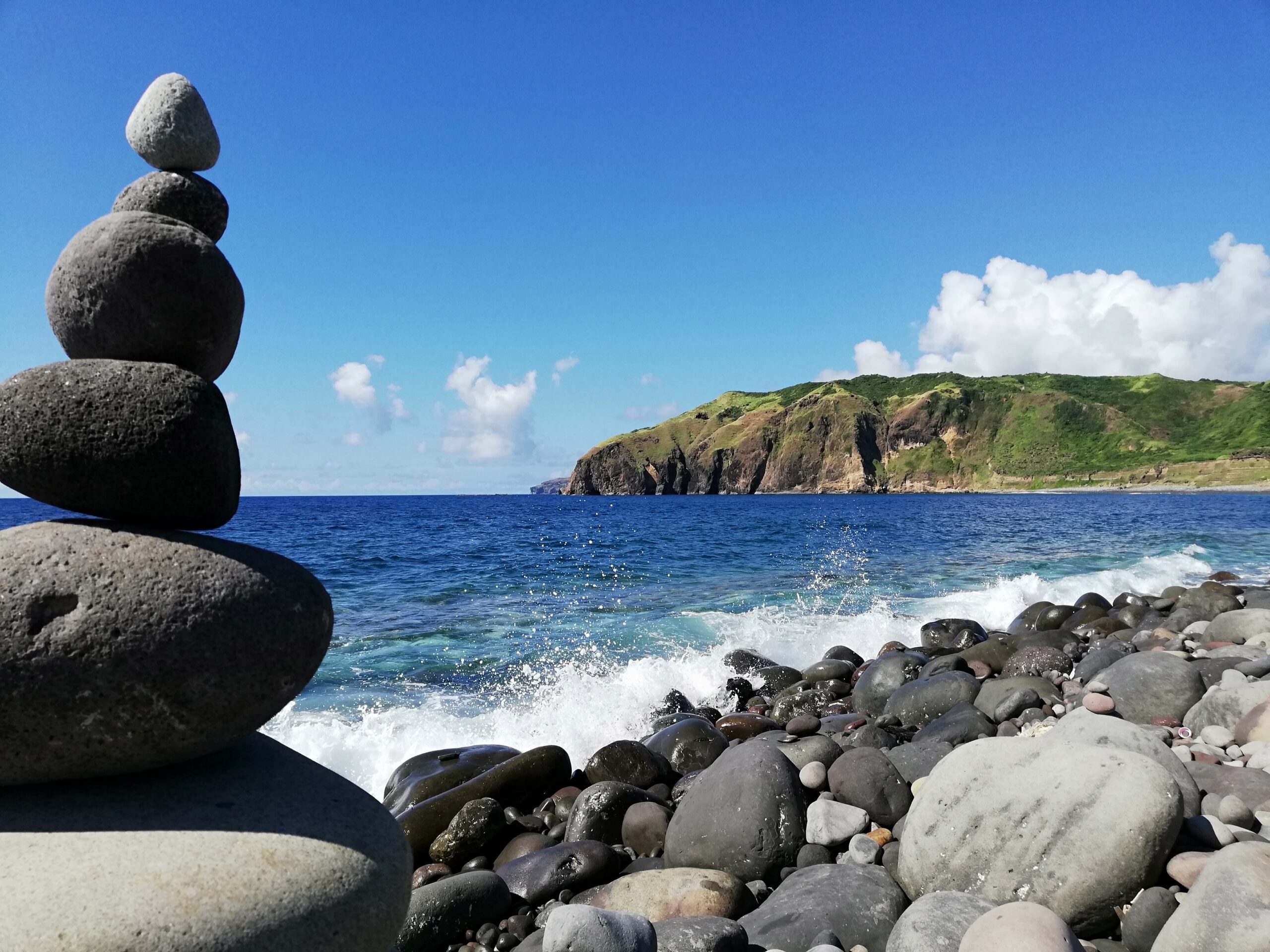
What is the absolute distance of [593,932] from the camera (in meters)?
3.77

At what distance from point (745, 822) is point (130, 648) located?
14.5 ft

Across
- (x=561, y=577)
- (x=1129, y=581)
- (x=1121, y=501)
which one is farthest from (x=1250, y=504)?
(x=561, y=577)

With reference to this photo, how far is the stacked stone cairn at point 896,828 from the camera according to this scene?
13.3ft

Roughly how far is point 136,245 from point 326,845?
2.83m

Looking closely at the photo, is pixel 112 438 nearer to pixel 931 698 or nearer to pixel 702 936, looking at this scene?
pixel 702 936

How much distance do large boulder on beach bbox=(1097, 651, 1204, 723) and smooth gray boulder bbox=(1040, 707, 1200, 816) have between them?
2.44 meters

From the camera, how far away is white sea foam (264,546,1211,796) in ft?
34.4

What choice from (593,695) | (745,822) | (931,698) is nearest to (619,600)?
(593,695)

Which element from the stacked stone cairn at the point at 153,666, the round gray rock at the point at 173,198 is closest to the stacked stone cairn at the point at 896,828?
the stacked stone cairn at the point at 153,666

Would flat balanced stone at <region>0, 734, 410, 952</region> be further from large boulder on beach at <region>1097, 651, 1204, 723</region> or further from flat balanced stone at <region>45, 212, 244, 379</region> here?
large boulder on beach at <region>1097, 651, 1204, 723</region>

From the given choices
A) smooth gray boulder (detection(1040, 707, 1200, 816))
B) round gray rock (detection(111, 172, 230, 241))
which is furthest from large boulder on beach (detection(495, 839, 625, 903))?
round gray rock (detection(111, 172, 230, 241))

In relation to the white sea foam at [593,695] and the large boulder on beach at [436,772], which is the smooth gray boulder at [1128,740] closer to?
the large boulder on beach at [436,772]

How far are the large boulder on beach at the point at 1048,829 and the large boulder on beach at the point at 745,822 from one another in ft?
3.32

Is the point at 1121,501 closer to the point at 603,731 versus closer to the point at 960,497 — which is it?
the point at 960,497
